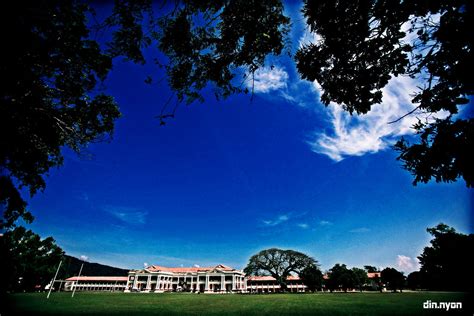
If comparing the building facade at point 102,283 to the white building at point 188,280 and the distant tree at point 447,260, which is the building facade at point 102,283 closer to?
the white building at point 188,280

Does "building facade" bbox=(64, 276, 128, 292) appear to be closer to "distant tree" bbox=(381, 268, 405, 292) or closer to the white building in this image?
the white building

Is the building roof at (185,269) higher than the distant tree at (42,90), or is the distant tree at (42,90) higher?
the building roof at (185,269)

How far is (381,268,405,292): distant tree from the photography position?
62.7 m

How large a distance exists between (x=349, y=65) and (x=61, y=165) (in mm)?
14550

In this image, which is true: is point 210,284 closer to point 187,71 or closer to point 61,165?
point 61,165

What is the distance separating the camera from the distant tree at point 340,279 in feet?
212

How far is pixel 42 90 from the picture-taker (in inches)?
328

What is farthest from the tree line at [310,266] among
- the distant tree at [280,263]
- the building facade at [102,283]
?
the building facade at [102,283]

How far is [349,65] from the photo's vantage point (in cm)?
663

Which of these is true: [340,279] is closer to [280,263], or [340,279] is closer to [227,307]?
[280,263]

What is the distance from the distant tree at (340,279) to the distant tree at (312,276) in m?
6.08

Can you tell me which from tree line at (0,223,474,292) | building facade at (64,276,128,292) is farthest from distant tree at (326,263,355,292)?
building facade at (64,276,128,292)

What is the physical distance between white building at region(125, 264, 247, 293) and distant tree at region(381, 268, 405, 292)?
47.8 m

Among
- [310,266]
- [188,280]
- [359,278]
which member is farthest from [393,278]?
[188,280]
